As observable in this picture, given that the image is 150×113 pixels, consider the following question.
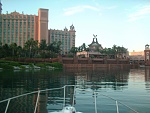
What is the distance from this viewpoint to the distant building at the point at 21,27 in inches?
6969

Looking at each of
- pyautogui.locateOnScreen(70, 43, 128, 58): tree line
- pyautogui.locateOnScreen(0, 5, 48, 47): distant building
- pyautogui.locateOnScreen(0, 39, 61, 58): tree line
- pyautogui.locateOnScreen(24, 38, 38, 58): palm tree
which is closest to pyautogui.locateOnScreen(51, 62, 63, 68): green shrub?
pyautogui.locateOnScreen(0, 39, 61, 58): tree line

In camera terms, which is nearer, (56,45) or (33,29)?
(56,45)

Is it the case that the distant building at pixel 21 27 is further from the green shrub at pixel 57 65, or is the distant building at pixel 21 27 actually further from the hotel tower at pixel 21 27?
the green shrub at pixel 57 65

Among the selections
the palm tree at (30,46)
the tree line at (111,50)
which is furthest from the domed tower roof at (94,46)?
the palm tree at (30,46)

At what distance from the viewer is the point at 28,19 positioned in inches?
7116

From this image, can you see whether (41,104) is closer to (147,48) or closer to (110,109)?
(110,109)

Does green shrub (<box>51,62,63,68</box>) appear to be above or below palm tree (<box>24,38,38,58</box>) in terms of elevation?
below

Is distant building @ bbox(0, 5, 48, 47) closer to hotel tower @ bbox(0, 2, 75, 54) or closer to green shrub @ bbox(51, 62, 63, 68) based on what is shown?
hotel tower @ bbox(0, 2, 75, 54)

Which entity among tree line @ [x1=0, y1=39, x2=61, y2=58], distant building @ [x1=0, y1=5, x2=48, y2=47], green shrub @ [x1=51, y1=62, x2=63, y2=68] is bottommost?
green shrub @ [x1=51, y1=62, x2=63, y2=68]

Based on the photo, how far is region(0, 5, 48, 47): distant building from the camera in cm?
17700

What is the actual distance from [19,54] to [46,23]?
2590 inches

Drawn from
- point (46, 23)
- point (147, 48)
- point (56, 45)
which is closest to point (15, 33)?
point (46, 23)

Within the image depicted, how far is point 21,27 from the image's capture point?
179750mm

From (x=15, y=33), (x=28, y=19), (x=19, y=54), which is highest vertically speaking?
(x=28, y=19)
